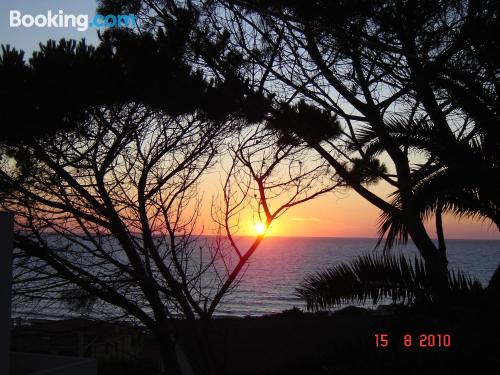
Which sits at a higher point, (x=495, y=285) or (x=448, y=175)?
(x=448, y=175)

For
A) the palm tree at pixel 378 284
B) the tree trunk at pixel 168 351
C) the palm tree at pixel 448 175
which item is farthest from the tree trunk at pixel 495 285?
the tree trunk at pixel 168 351

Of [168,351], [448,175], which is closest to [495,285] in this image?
[448,175]

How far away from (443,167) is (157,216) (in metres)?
2.81

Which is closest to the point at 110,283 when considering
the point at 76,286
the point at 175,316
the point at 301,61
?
the point at 76,286

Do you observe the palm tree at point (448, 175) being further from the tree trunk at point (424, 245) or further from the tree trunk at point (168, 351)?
the tree trunk at point (168, 351)
